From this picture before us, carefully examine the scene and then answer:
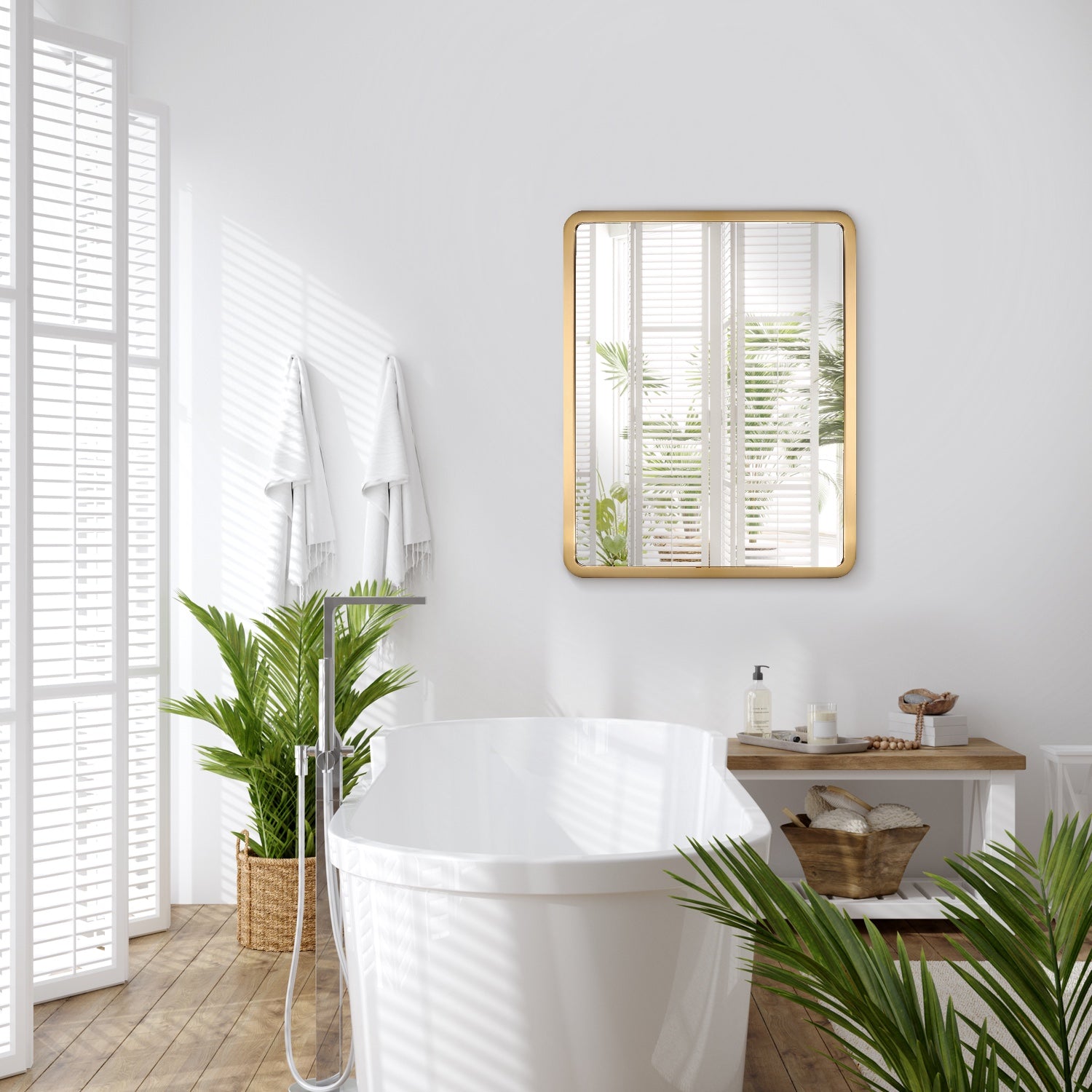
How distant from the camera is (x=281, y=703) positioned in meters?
2.95

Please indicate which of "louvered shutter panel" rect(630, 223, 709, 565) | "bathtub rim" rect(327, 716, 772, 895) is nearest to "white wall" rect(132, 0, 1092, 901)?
"louvered shutter panel" rect(630, 223, 709, 565)

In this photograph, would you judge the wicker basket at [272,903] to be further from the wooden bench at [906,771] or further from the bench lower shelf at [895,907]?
the bench lower shelf at [895,907]

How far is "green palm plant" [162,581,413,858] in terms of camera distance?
285 cm

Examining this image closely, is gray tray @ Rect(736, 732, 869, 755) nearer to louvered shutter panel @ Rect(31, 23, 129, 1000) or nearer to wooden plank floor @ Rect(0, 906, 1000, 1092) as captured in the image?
wooden plank floor @ Rect(0, 906, 1000, 1092)

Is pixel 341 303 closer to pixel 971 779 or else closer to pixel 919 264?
pixel 919 264

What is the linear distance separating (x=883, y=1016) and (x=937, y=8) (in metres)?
3.25

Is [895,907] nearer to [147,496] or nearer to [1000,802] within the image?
[1000,802]

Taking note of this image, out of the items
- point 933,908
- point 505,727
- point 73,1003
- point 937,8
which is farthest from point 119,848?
point 937,8

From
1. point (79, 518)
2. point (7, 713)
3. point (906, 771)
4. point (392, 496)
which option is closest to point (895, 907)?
point (906, 771)

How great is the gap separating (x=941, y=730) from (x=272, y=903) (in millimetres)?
1969

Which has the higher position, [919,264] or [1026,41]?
[1026,41]

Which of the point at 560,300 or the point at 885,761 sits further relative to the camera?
the point at 560,300

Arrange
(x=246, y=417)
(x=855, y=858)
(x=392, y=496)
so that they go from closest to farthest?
(x=855, y=858)
(x=392, y=496)
(x=246, y=417)

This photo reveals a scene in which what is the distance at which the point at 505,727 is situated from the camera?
288 centimetres
